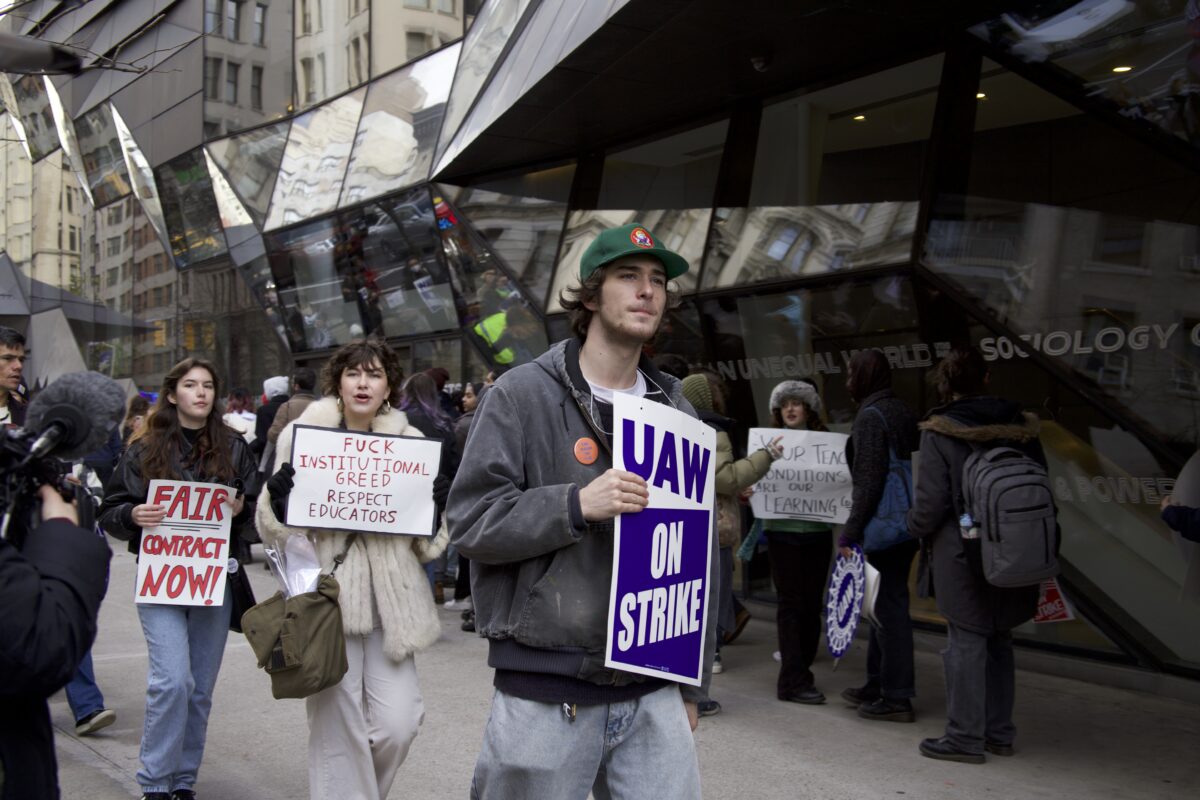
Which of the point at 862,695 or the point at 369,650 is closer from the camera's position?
the point at 369,650

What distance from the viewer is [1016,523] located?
16.5 feet

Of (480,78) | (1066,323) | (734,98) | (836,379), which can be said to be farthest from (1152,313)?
(480,78)

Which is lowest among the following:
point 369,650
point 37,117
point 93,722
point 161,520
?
point 93,722

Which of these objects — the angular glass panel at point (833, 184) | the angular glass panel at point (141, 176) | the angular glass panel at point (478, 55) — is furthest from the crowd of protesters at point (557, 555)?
the angular glass panel at point (141, 176)

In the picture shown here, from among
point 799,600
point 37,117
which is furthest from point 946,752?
point 37,117

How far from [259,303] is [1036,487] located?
43.9 feet

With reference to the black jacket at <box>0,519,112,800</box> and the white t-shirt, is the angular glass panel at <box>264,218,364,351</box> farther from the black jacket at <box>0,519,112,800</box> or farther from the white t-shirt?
the black jacket at <box>0,519,112,800</box>

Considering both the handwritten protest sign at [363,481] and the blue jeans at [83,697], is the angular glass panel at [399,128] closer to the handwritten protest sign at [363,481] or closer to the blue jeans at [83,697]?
the blue jeans at [83,697]

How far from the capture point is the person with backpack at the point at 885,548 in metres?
6.17

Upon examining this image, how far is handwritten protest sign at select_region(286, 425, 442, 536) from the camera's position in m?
4.26

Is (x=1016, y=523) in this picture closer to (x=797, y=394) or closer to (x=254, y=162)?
(x=797, y=394)

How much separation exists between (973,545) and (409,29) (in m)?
10.5

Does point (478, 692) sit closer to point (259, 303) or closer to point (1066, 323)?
point (1066, 323)


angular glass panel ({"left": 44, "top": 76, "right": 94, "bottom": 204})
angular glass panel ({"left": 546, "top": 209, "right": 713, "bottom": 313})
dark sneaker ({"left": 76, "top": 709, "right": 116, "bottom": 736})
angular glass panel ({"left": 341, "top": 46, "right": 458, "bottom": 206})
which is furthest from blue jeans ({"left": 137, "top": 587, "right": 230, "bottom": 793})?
angular glass panel ({"left": 44, "top": 76, "right": 94, "bottom": 204})
